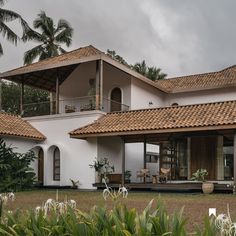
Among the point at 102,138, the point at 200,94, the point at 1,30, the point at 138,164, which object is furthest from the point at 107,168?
the point at 1,30

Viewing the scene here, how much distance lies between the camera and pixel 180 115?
1908cm

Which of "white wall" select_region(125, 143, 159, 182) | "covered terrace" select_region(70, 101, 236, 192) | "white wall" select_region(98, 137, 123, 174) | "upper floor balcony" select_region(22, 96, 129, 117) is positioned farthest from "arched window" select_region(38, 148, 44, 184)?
"white wall" select_region(125, 143, 159, 182)

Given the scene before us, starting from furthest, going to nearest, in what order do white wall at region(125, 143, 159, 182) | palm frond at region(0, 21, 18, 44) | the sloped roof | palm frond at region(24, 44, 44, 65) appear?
1. palm frond at region(24, 44, 44, 65)
2. palm frond at region(0, 21, 18, 44)
3. white wall at region(125, 143, 159, 182)
4. the sloped roof

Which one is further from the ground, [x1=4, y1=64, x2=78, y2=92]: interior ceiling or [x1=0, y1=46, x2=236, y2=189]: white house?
[x1=4, y1=64, x2=78, y2=92]: interior ceiling

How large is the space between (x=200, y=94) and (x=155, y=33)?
1137 centimetres

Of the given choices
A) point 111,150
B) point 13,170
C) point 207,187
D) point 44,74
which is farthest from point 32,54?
point 207,187

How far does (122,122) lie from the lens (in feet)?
65.6

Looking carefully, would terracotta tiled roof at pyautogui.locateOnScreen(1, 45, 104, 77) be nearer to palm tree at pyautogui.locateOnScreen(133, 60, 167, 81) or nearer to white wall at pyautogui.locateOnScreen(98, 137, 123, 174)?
white wall at pyautogui.locateOnScreen(98, 137, 123, 174)

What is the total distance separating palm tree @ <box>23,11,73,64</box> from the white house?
14798 mm

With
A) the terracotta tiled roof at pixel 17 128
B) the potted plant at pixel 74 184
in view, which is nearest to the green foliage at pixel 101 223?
the terracotta tiled roof at pixel 17 128

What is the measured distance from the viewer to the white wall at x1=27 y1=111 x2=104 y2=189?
21.1 metres

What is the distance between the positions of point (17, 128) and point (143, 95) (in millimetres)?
7257

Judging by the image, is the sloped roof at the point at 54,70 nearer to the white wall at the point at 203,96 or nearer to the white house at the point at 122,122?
the white house at the point at 122,122

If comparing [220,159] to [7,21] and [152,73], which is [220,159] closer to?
[7,21]
